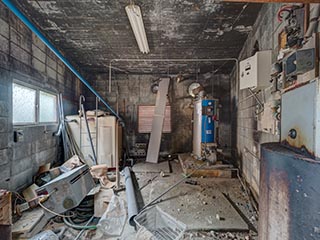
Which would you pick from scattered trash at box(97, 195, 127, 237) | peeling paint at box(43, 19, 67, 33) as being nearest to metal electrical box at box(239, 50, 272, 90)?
scattered trash at box(97, 195, 127, 237)

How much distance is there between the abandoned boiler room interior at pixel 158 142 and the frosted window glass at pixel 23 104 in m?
0.02

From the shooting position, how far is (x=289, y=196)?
86 centimetres

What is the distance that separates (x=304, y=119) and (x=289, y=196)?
36 cm

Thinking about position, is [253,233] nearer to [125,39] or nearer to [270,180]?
[270,180]

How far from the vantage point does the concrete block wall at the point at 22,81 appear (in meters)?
2.52

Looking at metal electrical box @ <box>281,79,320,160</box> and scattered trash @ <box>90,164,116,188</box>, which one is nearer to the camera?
metal electrical box @ <box>281,79,320,160</box>

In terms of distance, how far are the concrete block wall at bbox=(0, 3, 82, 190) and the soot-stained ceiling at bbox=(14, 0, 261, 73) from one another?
319 mm

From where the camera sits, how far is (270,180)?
1.03 metres

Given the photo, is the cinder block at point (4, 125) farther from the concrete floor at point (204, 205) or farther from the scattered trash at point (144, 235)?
the scattered trash at point (144, 235)

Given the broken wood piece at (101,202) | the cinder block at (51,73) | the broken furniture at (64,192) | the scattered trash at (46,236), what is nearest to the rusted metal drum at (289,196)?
the scattered trash at (46,236)

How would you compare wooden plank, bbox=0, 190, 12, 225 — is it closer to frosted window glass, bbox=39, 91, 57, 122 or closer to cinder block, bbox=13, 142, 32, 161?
cinder block, bbox=13, 142, 32, 161

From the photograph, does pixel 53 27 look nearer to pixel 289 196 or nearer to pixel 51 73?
pixel 51 73

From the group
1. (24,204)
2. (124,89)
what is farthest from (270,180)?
(124,89)

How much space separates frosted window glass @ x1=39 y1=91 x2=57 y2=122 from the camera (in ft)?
12.2
